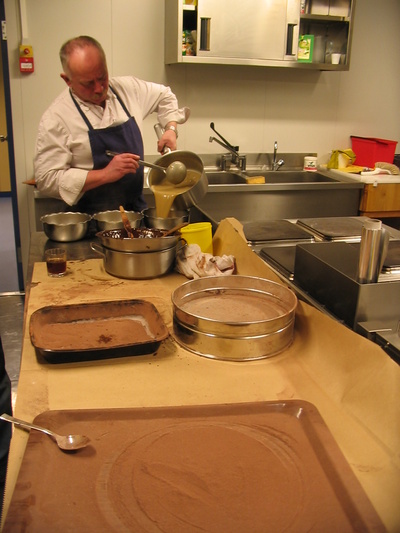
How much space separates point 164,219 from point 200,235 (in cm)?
17

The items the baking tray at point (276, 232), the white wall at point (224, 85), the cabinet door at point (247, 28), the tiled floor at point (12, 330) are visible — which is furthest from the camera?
the white wall at point (224, 85)

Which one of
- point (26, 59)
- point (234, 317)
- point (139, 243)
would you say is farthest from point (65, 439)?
point (26, 59)

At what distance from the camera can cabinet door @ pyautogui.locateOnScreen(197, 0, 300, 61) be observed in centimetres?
316

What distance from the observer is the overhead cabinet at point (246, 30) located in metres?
3.16

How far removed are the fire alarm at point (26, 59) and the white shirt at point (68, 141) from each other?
3.57 feet

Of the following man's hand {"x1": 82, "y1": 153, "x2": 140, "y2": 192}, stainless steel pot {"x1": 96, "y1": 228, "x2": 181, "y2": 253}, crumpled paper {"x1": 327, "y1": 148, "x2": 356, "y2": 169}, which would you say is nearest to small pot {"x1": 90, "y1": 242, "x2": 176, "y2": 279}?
stainless steel pot {"x1": 96, "y1": 228, "x2": 181, "y2": 253}

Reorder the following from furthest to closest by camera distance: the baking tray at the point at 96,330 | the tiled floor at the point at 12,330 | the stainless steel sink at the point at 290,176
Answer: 1. the stainless steel sink at the point at 290,176
2. the tiled floor at the point at 12,330
3. the baking tray at the point at 96,330

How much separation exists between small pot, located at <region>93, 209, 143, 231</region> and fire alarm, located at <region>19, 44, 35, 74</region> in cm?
171

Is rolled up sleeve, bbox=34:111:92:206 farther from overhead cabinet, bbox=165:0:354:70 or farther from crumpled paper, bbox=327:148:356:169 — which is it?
crumpled paper, bbox=327:148:356:169

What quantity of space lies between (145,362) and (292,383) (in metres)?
0.34

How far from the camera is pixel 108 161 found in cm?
233

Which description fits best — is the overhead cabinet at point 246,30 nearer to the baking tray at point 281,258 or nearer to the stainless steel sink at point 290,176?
the stainless steel sink at point 290,176

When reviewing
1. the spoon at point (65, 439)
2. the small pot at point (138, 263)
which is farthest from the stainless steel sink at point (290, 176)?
the spoon at point (65, 439)

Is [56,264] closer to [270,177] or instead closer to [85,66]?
[85,66]
